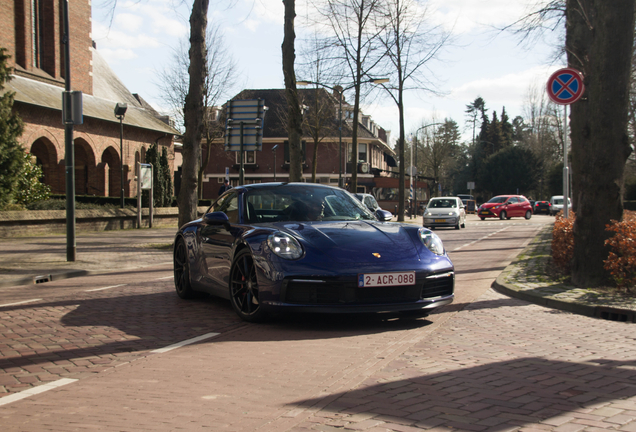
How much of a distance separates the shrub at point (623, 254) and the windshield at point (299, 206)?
126 inches

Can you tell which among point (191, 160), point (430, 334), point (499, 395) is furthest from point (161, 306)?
point (191, 160)

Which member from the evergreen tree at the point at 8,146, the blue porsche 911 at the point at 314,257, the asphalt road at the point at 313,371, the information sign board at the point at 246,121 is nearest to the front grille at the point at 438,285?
the blue porsche 911 at the point at 314,257

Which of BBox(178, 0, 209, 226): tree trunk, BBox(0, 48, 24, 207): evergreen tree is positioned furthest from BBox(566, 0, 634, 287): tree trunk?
BBox(0, 48, 24, 207): evergreen tree

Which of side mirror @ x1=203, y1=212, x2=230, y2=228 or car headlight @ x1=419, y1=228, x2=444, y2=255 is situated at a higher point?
side mirror @ x1=203, y1=212, x2=230, y2=228

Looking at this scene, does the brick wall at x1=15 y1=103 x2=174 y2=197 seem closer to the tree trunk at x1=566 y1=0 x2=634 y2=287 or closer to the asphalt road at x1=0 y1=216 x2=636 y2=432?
the asphalt road at x1=0 y1=216 x2=636 y2=432

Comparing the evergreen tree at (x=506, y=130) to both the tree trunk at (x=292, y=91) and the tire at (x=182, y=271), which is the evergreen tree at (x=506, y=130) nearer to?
the tree trunk at (x=292, y=91)

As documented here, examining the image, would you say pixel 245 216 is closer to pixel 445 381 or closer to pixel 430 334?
pixel 430 334

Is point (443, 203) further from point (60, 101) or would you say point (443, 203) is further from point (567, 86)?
point (567, 86)

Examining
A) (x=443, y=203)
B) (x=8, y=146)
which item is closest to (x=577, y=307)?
(x=8, y=146)

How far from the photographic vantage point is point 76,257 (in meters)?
14.5

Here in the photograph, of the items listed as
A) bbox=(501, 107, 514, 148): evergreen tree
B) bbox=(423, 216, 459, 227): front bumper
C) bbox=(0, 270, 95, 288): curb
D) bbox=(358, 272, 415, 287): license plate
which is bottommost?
bbox=(0, 270, 95, 288): curb

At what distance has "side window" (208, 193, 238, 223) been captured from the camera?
23.2ft

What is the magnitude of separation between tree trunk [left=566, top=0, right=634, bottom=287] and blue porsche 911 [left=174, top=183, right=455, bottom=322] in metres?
3.08

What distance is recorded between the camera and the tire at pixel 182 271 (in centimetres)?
809
